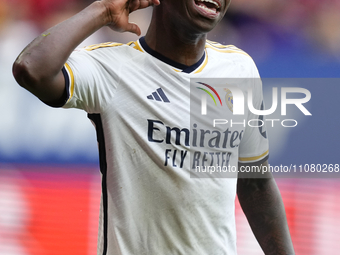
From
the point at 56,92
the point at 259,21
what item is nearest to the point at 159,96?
the point at 56,92

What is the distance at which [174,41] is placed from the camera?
158 centimetres

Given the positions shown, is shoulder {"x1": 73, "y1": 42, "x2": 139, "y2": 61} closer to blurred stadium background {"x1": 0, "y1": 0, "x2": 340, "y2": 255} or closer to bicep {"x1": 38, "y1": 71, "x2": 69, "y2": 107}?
bicep {"x1": 38, "y1": 71, "x2": 69, "y2": 107}

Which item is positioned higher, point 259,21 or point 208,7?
point 259,21

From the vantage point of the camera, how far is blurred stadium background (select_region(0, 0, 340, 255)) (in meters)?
3.18

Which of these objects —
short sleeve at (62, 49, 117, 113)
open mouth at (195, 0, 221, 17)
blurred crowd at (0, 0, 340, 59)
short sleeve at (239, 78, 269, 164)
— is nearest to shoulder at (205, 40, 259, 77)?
short sleeve at (239, 78, 269, 164)

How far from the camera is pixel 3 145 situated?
10.8 ft

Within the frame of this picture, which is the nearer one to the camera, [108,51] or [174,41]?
[108,51]

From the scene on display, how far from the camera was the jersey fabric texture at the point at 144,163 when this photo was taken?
1.43 m

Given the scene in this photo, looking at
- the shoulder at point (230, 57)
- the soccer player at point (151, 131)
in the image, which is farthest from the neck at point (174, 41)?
the shoulder at point (230, 57)

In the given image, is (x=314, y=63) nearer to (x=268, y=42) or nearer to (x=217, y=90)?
(x=268, y=42)

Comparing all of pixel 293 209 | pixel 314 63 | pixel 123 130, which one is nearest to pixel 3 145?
pixel 123 130

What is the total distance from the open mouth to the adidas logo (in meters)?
0.34

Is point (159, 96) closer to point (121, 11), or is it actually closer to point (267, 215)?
point (121, 11)

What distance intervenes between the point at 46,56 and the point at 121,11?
1.18 ft
